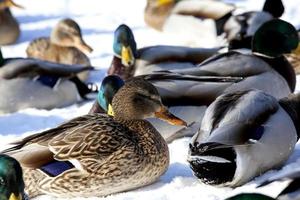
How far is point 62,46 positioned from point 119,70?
1970 mm

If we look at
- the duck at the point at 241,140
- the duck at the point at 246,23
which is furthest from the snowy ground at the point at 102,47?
the duck at the point at 246,23

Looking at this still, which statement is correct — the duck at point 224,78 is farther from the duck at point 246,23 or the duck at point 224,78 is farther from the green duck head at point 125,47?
the duck at point 246,23

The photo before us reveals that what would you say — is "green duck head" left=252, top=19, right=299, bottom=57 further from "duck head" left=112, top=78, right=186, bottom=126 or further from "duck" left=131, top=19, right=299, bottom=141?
"duck head" left=112, top=78, right=186, bottom=126

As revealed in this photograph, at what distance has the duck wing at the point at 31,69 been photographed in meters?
9.40

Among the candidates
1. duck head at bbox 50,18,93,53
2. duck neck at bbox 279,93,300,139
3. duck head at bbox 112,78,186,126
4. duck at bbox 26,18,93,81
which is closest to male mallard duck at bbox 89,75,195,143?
duck neck at bbox 279,93,300,139

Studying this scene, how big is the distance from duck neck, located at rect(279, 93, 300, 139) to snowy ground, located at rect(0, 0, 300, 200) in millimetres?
231

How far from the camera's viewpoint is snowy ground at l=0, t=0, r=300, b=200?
245 inches

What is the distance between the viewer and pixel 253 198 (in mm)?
4281

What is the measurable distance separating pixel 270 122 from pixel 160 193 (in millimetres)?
793

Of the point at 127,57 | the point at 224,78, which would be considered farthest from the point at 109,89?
the point at 127,57

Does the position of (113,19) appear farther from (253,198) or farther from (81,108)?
(253,198)

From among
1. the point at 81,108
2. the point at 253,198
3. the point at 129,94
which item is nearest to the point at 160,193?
the point at 129,94

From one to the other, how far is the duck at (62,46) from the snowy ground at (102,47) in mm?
256

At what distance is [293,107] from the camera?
6.75 meters
